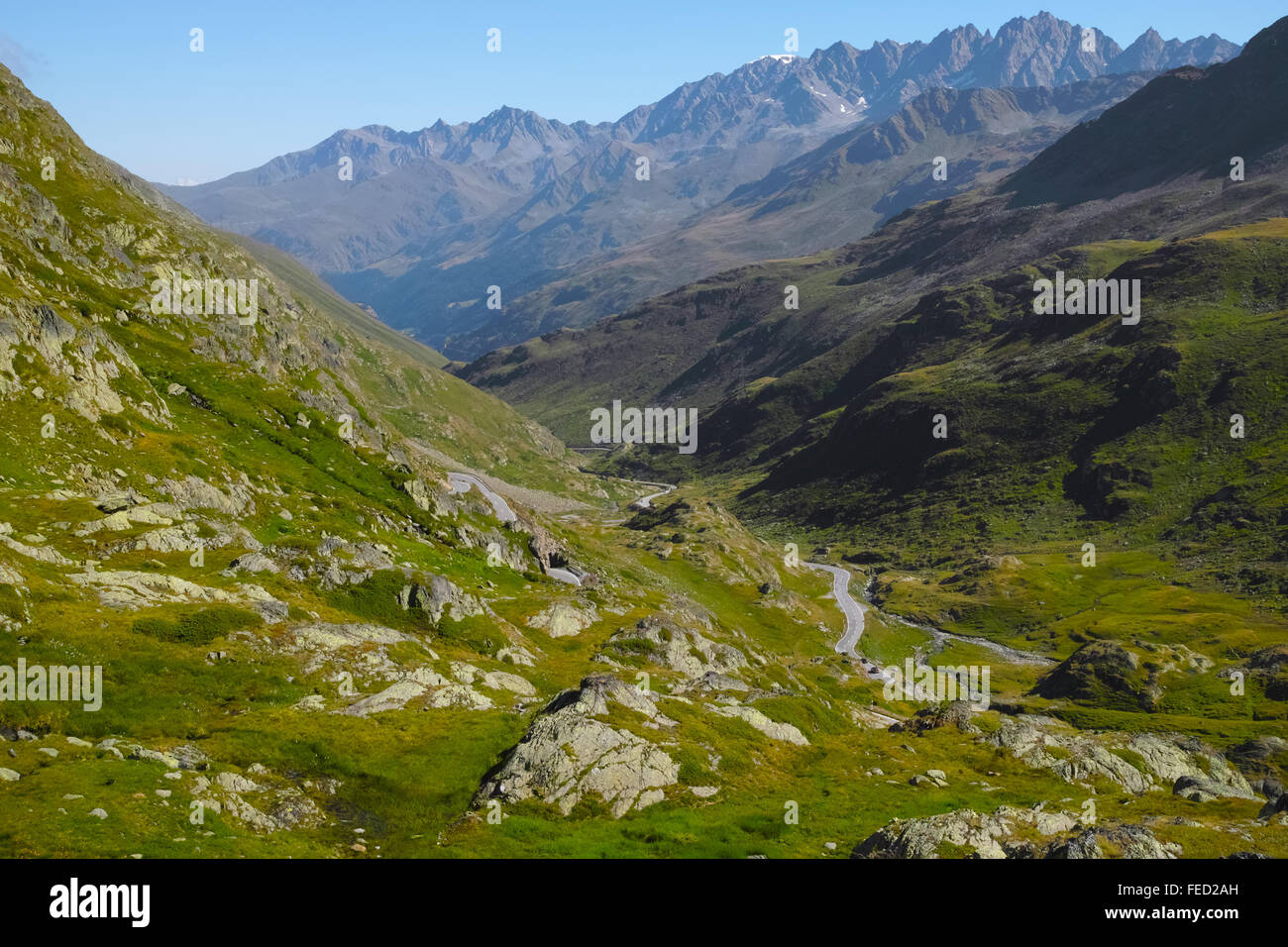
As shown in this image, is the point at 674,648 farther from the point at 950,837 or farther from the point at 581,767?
the point at 950,837

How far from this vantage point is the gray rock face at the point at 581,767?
46531 mm

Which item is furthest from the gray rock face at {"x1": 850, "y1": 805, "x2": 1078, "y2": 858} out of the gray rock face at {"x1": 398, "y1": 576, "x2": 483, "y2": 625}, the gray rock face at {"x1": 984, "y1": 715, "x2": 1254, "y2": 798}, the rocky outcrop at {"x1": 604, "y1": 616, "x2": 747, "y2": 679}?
the gray rock face at {"x1": 398, "y1": 576, "x2": 483, "y2": 625}

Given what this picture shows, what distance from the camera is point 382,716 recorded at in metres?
52.8

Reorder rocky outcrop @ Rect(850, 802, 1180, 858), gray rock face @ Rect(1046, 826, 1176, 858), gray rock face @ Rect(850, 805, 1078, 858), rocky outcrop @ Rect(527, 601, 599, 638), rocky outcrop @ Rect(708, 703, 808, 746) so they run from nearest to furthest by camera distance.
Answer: gray rock face @ Rect(1046, 826, 1176, 858), rocky outcrop @ Rect(850, 802, 1180, 858), gray rock face @ Rect(850, 805, 1078, 858), rocky outcrop @ Rect(708, 703, 808, 746), rocky outcrop @ Rect(527, 601, 599, 638)

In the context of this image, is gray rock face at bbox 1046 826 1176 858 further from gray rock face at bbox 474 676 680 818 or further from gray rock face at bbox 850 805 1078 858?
gray rock face at bbox 474 676 680 818

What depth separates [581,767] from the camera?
48.2 meters

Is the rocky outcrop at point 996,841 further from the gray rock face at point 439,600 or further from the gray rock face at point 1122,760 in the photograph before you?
the gray rock face at point 439,600

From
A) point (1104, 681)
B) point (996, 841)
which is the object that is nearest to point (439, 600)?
point (996, 841)

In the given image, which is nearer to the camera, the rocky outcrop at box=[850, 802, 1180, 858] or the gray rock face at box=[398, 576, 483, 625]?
the rocky outcrop at box=[850, 802, 1180, 858]

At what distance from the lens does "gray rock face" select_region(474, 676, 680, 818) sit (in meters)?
46.5

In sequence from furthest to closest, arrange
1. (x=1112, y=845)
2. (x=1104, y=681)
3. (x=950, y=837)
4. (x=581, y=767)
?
(x=1104, y=681)
(x=581, y=767)
(x=950, y=837)
(x=1112, y=845)

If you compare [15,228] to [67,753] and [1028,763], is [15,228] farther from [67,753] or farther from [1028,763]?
[1028,763]

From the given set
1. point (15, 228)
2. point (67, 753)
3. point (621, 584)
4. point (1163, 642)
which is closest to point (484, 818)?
point (67, 753)

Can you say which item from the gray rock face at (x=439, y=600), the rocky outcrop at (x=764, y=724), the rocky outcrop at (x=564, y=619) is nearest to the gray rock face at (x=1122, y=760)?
the rocky outcrop at (x=764, y=724)
